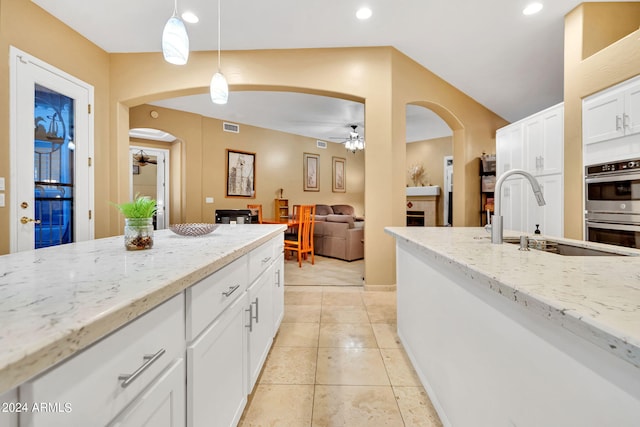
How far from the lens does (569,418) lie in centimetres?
58

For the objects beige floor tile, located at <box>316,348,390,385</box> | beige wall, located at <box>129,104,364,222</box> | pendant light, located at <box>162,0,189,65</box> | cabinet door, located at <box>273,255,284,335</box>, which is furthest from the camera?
beige wall, located at <box>129,104,364,222</box>

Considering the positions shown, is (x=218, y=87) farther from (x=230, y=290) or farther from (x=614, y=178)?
(x=614, y=178)

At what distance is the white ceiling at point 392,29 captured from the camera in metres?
2.76

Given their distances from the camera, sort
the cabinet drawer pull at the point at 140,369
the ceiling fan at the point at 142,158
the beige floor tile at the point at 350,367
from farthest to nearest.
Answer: the ceiling fan at the point at 142,158
the beige floor tile at the point at 350,367
the cabinet drawer pull at the point at 140,369

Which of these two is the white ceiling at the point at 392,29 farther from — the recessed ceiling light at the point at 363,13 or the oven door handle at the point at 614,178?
the oven door handle at the point at 614,178

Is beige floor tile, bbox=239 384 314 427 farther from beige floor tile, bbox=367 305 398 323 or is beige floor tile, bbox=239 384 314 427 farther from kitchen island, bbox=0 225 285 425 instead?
beige floor tile, bbox=367 305 398 323

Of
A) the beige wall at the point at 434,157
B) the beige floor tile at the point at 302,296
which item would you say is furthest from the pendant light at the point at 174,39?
the beige wall at the point at 434,157

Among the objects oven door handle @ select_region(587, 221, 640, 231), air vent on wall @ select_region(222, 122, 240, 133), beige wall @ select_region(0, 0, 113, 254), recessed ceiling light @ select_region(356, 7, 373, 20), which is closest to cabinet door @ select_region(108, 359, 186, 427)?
beige wall @ select_region(0, 0, 113, 254)

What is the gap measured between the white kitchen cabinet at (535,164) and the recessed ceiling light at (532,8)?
1.28m

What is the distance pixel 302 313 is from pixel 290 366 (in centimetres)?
92

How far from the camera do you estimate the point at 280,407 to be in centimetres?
148

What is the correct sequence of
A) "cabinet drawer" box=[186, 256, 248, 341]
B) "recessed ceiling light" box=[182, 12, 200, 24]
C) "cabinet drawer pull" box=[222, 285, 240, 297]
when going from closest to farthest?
"cabinet drawer" box=[186, 256, 248, 341]
"cabinet drawer pull" box=[222, 285, 240, 297]
"recessed ceiling light" box=[182, 12, 200, 24]

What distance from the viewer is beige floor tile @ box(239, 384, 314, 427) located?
1381mm

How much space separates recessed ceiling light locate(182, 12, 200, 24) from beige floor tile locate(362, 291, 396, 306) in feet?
11.5
